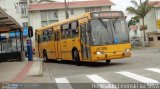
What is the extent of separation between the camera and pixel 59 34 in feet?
92.8

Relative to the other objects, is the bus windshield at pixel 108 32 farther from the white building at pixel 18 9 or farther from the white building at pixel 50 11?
the white building at pixel 18 9

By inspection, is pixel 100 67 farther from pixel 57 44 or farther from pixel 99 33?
pixel 57 44

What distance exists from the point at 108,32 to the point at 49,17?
175ft

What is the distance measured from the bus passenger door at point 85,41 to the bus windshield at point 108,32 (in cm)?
45

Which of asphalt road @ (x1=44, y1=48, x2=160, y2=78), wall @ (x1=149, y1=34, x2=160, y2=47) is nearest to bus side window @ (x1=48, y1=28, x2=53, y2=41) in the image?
asphalt road @ (x1=44, y1=48, x2=160, y2=78)

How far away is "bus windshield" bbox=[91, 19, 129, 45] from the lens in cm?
2211

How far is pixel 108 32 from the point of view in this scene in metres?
22.3

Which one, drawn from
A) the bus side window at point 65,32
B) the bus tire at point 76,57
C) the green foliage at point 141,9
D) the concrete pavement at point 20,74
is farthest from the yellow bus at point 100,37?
the green foliage at point 141,9

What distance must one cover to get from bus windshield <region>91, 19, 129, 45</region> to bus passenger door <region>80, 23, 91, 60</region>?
455 millimetres

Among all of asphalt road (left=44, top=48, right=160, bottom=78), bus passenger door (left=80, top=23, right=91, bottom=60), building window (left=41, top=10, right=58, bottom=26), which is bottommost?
asphalt road (left=44, top=48, right=160, bottom=78)

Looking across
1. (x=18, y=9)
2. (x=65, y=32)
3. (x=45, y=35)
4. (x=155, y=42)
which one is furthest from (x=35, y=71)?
(x=18, y=9)

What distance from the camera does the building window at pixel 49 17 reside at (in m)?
75.0

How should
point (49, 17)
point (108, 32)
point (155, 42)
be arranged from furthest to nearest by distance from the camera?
point (49, 17)
point (155, 42)
point (108, 32)

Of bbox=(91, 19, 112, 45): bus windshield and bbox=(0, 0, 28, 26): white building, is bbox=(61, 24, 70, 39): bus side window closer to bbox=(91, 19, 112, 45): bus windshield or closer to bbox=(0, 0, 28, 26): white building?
bbox=(91, 19, 112, 45): bus windshield
